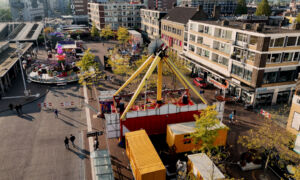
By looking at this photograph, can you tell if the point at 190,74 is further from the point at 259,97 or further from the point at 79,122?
the point at 79,122

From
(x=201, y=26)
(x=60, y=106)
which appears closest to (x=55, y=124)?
(x=60, y=106)

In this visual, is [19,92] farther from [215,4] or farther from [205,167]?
[215,4]

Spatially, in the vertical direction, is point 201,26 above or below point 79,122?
above

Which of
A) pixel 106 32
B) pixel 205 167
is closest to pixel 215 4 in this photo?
pixel 106 32

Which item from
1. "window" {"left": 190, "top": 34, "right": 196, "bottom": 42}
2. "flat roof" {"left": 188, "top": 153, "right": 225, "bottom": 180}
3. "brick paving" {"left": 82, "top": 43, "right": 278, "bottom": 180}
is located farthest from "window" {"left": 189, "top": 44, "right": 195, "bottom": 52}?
"flat roof" {"left": 188, "top": 153, "right": 225, "bottom": 180}

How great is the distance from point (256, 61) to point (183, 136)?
1883 cm

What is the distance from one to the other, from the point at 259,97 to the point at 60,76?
40614 mm

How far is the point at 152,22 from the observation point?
265 feet

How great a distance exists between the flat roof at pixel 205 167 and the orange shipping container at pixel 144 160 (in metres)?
3.40

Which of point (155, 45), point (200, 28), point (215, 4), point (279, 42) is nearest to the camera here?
point (155, 45)

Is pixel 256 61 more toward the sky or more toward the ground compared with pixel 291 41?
more toward the ground

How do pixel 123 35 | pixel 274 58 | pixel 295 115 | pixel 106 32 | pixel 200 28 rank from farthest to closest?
pixel 106 32
pixel 123 35
pixel 200 28
pixel 274 58
pixel 295 115

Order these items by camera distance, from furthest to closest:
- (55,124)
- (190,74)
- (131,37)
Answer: (131,37)
(190,74)
(55,124)

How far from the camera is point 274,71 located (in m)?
36.0
